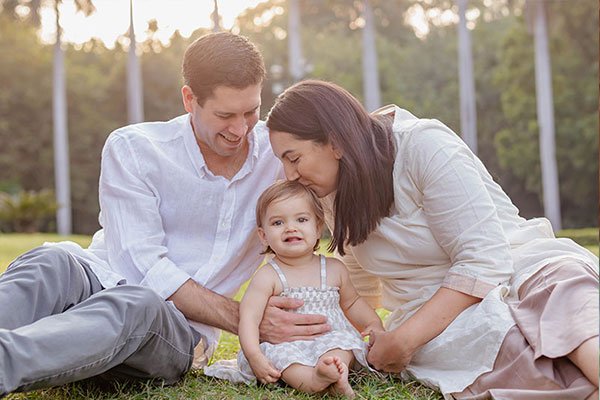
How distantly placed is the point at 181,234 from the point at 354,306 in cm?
88

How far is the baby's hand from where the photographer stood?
12.1 feet

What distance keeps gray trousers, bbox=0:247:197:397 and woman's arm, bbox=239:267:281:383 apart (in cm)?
26

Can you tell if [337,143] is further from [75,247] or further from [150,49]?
[150,49]

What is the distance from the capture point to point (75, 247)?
4.14 metres

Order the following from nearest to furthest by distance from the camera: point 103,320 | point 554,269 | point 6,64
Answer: point 103,320, point 554,269, point 6,64

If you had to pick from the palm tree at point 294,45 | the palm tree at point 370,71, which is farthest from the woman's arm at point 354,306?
the palm tree at point 294,45

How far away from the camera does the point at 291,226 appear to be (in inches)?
152

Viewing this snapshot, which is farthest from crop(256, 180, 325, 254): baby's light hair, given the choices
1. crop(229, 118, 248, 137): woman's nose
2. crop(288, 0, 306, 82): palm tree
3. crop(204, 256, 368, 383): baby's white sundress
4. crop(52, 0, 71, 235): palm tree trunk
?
crop(52, 0, 71, 235): palm tree trunk

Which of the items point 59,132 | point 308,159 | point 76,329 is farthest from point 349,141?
point 59,132

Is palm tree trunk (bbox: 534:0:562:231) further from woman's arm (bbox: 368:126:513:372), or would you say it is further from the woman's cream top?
woman's arm (bbox: 368:126:513:372)

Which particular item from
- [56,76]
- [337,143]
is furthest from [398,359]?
[56,76]

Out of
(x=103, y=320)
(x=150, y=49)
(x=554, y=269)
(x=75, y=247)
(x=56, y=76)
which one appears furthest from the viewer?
(x=150, y=49)

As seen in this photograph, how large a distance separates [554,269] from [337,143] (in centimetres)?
99

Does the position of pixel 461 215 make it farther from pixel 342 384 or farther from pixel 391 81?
pixel 391 81
